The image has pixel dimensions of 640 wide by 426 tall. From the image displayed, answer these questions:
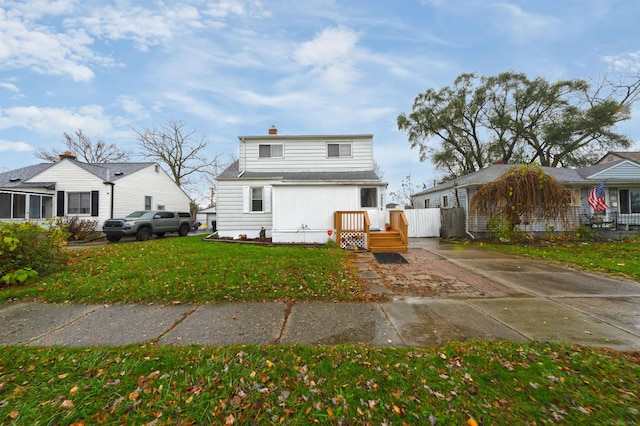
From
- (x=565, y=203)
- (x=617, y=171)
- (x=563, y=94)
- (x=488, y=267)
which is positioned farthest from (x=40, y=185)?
(x=563, y=94)

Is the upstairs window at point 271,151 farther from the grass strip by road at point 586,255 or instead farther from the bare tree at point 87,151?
the bare tree at point 87,151

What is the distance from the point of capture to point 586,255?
8469 mm

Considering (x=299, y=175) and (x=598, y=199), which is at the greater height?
(x=299, y=175)

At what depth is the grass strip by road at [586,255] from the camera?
21.8ft

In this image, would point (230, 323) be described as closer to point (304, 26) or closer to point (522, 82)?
point (304, 26)

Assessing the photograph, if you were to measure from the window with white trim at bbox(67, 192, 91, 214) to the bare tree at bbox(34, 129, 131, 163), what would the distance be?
1783cm

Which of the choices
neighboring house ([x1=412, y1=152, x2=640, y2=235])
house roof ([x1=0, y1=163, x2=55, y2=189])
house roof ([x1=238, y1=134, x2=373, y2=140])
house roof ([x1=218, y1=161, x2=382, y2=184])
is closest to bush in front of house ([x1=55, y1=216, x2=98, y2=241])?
house roof ([x1=0, y1=163, x2=55, y2=189])

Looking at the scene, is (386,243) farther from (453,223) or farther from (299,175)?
(453,223)

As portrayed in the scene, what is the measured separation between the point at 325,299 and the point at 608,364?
355 cm

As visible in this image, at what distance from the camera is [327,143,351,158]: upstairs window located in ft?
47.3

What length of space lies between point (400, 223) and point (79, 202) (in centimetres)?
1913

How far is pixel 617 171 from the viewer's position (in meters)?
14.4

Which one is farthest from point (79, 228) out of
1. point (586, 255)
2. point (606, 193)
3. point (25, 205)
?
point (606, 193)

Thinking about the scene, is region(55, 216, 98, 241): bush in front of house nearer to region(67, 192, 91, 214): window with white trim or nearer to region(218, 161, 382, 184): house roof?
region(67, 192, 91, 214): window with white trim
